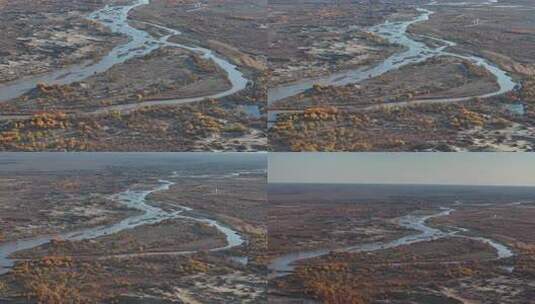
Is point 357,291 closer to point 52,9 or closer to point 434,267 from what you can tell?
point 434,267

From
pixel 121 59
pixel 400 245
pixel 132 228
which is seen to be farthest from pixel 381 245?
pixel 121 59

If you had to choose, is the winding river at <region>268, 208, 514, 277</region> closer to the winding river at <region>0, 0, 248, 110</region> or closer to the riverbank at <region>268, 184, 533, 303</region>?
the riverbank at <region>268, 184, 533, 303</region>

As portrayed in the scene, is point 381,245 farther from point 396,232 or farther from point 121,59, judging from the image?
point 121,59

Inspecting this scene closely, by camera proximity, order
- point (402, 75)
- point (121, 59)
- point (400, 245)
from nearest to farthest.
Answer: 1. point (400, 245)
2. point (402, 75)
3. point (121, 59)

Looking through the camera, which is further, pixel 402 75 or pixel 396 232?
pixel 402 75

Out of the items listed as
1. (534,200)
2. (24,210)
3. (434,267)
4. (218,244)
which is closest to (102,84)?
(24,210)

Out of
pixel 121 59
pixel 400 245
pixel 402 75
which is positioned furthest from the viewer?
pixel 121 59
